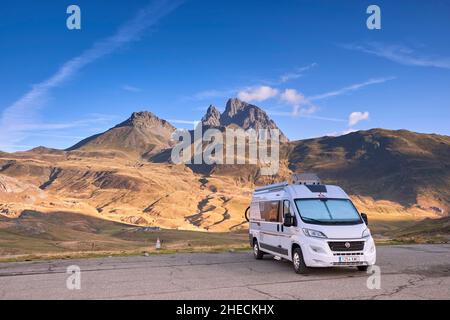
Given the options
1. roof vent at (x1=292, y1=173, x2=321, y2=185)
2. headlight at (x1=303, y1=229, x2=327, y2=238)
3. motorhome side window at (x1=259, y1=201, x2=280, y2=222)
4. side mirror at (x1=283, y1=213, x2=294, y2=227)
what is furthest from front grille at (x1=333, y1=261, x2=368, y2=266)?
roof vent at (x1=292, y1=173, x2=321, y2=185)

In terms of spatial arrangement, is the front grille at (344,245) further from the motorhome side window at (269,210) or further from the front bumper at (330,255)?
the motorhome side window at (269,210)

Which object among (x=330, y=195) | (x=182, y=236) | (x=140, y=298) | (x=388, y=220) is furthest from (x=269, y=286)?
(x=388, y=220)

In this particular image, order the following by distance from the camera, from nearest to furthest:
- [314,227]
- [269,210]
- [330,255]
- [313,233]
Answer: [330,255]
[313,233]
[314,227]
[269,210]

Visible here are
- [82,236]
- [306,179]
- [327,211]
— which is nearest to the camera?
[327,211]

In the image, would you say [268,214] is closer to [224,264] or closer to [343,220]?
[224,264]

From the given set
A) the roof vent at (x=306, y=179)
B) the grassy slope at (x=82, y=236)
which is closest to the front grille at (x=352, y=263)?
the roof vent at (x=306, y=179)

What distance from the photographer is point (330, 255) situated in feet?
43.3

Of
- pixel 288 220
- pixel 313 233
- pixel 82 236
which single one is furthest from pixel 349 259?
pixel 82 236

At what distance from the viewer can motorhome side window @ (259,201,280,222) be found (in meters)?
16.3

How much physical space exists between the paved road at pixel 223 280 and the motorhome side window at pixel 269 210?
1645 mm

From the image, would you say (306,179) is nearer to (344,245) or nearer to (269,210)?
(269,210)

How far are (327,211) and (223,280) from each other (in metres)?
3.78

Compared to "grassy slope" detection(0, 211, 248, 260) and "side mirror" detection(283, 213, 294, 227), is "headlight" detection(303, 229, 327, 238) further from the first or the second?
"grassy slope" detection(0, 211, 248, 260)

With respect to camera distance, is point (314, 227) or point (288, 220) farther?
point (288, 220)
